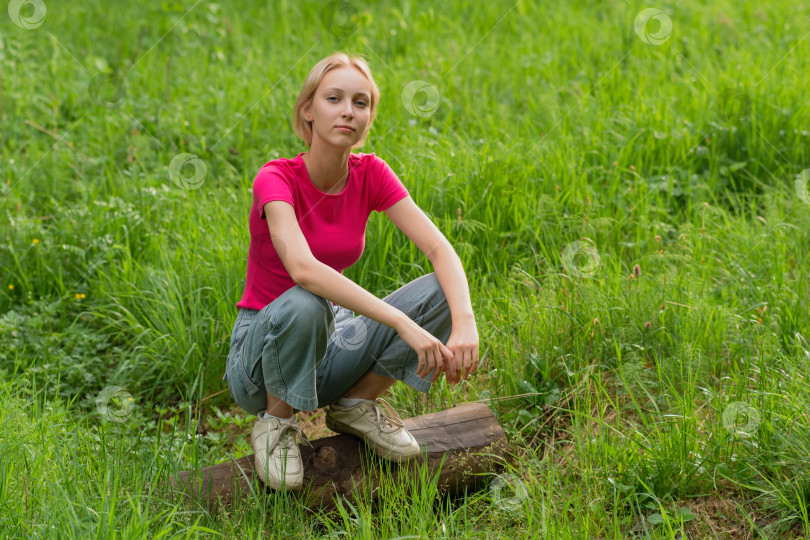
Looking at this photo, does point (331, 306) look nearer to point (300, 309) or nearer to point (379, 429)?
point (300, 309)

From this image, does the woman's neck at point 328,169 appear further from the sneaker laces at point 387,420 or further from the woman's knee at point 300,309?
the sneaker laces at point 387,420

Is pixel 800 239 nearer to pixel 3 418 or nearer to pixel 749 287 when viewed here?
pixel 749 287

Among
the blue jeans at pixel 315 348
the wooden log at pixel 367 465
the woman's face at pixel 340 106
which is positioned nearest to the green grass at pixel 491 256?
the wooden log at pixel 367 465

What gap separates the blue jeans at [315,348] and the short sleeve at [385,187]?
293 millimetres

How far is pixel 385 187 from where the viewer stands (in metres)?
2.70

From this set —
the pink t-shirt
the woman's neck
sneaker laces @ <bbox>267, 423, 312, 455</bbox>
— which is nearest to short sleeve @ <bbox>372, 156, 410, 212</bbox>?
the pink t-shirt

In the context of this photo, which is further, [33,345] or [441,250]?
[33,345]

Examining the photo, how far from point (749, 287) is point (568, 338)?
2.87 ft

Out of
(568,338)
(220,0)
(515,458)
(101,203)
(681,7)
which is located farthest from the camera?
(220,0)

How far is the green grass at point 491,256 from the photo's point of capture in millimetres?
2482

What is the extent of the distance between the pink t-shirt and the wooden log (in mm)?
519

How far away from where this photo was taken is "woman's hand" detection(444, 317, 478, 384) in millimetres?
2451

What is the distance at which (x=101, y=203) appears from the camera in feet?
13.4

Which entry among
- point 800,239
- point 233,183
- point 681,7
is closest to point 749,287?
point 800,239
